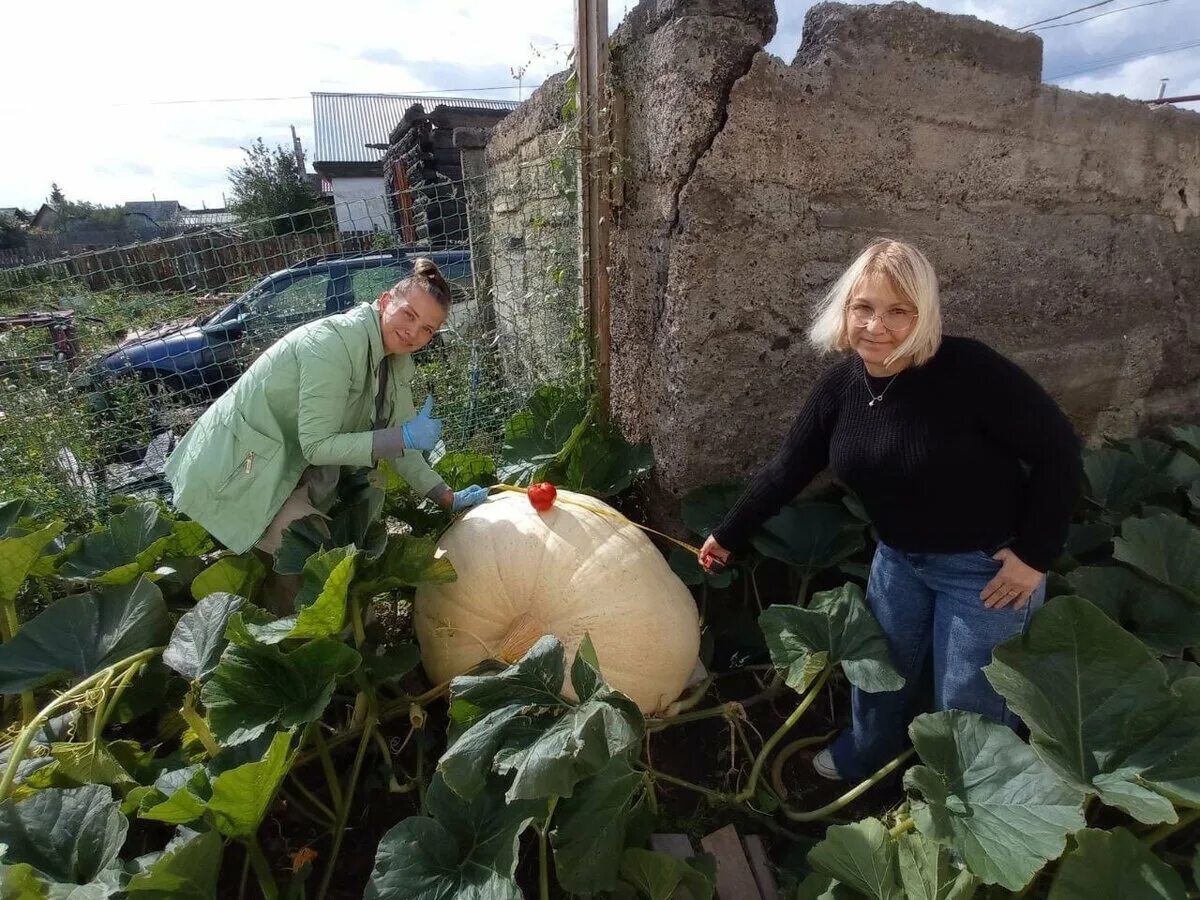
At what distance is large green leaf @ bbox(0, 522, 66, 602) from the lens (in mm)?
1965

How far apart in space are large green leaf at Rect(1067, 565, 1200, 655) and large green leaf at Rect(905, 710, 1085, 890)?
687 millimetres

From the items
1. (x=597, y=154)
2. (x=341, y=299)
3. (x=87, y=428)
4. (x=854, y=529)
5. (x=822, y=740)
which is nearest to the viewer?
(x=822, y=740)

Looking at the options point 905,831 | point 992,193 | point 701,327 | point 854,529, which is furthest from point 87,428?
point 992,193

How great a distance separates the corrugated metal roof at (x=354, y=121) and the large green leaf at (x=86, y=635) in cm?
2671

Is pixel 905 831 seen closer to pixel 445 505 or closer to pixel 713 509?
pixel 713 509

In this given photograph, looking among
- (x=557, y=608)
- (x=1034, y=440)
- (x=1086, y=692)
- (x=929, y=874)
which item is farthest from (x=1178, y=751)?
(x=557, y=608)

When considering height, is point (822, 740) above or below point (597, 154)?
below

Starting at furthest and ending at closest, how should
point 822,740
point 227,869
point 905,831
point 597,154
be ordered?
point 597,154
point 822,740
point 227,869
point 905,831

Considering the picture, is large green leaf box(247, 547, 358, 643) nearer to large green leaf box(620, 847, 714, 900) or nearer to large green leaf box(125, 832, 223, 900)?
large green leaf box(125, 832, 223, 900)

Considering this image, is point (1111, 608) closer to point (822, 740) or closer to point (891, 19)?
point (822, 740)

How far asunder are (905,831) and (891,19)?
7.37 feet

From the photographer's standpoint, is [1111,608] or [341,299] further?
[341,299]

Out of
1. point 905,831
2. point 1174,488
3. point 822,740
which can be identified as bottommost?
point 822,740

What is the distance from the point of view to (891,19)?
2223 millimetres
